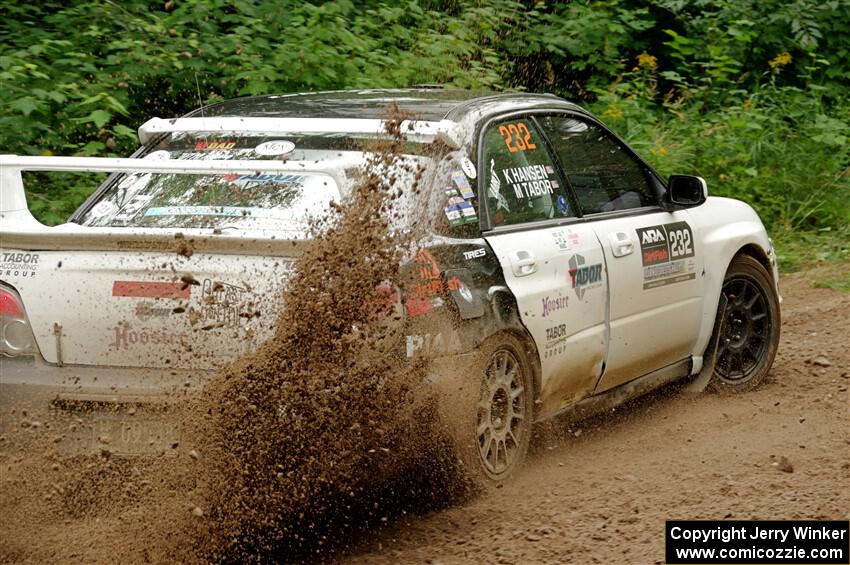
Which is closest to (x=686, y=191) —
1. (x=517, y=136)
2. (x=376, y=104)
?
(x=517, y=136)

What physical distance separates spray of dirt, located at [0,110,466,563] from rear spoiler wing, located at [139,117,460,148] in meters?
0.49

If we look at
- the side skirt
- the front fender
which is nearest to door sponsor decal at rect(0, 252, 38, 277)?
the side skirt

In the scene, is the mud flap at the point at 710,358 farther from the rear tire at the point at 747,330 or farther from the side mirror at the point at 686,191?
the side mirror at the point at 686,191

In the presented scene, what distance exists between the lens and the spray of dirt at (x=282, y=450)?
410 cm

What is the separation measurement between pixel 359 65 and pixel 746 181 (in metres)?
4.05

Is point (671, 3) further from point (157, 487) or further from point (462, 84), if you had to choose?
point (157, 487)

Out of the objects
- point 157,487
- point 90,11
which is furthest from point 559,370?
point 90,11

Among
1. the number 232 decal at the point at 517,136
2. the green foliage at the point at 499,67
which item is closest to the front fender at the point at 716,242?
the number 232 decal at the point at 517,136

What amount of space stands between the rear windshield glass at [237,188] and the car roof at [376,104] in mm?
236

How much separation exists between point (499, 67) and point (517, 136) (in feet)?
20.1

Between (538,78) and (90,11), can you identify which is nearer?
(90,11)

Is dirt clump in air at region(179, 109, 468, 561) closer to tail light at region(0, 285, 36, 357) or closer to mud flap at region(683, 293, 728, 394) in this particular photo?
tail light at region(0, 285, 36, 357)

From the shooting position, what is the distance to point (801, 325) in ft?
27.8

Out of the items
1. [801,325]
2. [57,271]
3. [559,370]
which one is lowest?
[801,325]
